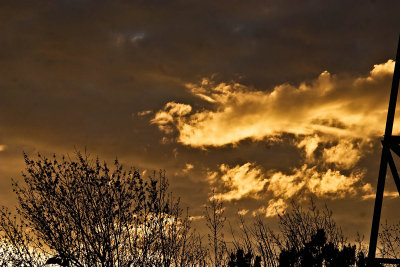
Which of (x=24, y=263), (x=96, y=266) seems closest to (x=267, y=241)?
(x=96, y=266)

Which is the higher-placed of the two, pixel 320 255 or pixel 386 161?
pixel 386 161

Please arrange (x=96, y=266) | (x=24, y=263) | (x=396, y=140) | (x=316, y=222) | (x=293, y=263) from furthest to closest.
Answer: (x=316, y=222) → (x=24, y=263) → (x=96, y=266) → (x=293, y=263) → (x=396, y=140)

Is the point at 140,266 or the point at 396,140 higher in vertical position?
the point at 396,140

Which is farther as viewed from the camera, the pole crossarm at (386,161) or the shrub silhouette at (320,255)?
the shrub silhouette at (320,255)

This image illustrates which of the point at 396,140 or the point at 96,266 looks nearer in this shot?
the point at 396,140

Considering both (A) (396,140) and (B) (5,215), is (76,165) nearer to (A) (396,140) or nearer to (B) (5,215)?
(B) (5,215)

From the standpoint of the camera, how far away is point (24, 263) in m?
20.2

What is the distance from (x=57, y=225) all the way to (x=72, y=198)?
1206mm

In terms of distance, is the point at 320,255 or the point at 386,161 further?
the point at 320,255

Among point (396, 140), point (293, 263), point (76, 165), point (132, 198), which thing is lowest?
point (293, 263)

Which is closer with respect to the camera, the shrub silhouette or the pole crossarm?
the pole crossarm

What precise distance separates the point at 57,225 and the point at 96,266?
2.29m

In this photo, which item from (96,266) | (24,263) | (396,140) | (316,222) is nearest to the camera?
(396,140)

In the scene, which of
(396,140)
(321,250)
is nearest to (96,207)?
(321,250)
